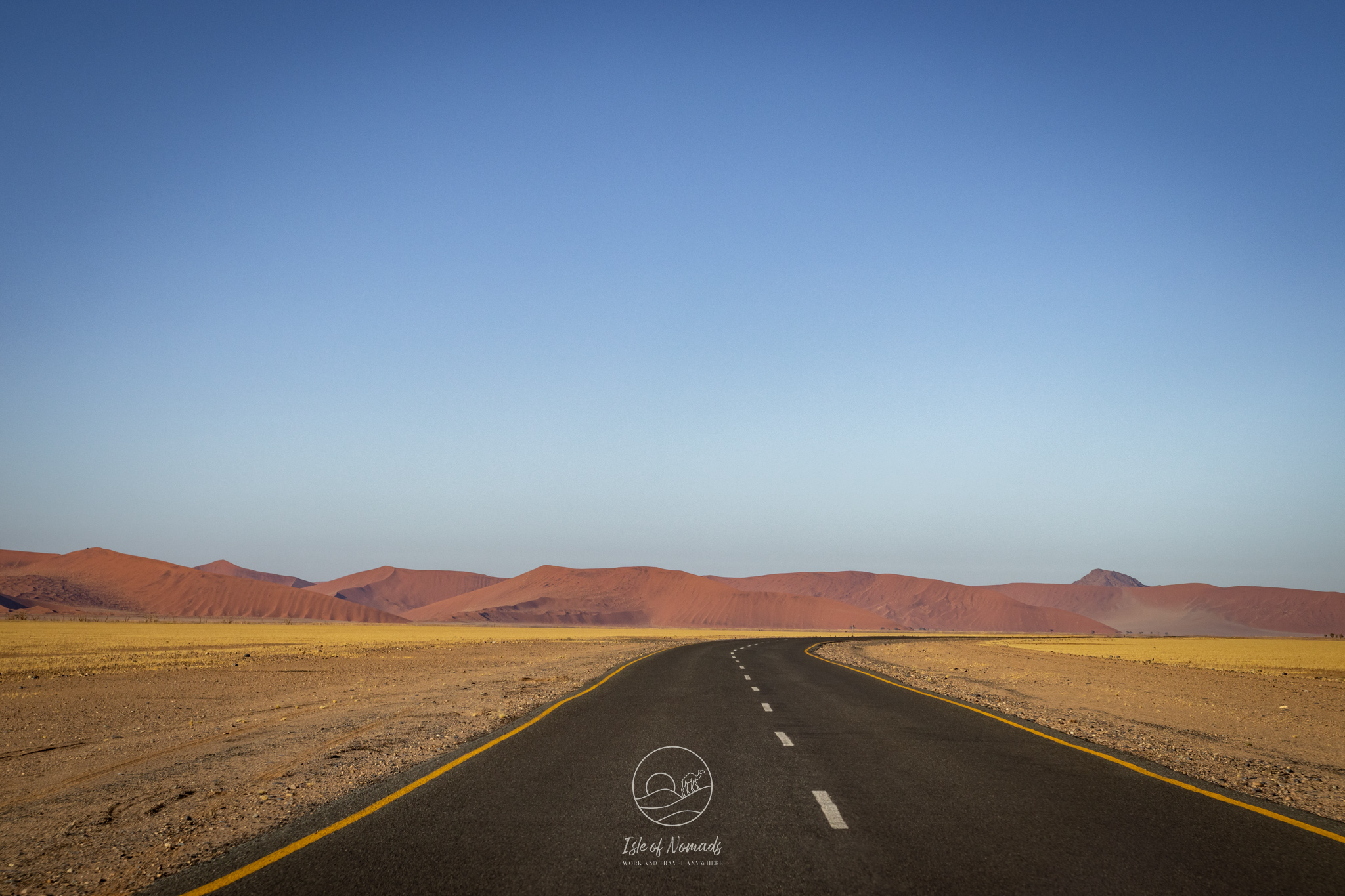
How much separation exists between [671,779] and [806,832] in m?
2.47

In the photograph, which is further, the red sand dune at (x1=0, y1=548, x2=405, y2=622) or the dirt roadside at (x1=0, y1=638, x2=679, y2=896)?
the red sand dune at (x1=0, y1=548, x2=405, y2=622)

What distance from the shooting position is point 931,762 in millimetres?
10086

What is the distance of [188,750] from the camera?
1141 cm

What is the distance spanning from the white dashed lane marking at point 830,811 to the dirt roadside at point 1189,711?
4765mm

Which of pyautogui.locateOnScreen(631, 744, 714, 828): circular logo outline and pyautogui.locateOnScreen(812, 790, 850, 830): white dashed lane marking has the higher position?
pyautogui.locateOnScreen(812, 790, 850, 830): white dashed lane marking

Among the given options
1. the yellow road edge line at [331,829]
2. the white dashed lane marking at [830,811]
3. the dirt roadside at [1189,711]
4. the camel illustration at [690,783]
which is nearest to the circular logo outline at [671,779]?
the camel illustration at [690,783]

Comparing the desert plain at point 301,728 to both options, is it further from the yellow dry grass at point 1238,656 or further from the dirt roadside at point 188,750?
the yellow dry grass at point 1238,656

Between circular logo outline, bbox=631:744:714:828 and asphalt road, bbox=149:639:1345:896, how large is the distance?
0.08 metres

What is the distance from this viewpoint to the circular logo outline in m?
7.09

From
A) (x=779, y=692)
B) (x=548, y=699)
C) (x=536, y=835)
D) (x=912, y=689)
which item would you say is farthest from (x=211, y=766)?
(x=912, y=689)

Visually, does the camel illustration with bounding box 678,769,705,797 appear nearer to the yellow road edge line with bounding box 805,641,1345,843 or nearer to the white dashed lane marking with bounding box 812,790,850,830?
the white dashed lane marking with bounding box 812,790,850,830

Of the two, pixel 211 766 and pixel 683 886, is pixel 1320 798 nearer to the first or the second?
pixel 683 886

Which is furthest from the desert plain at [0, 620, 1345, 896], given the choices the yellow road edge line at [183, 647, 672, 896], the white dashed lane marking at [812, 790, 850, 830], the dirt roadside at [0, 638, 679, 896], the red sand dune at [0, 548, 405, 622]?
the red sand dune at [0, 548, 405, 622]

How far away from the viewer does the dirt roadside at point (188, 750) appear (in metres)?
6.46
